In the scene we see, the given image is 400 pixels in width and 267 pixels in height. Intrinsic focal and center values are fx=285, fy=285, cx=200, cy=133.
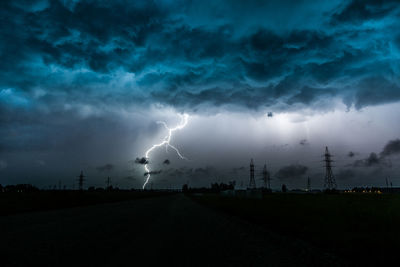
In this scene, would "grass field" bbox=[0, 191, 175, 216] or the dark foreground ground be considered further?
"grass field" bbox=[0, 191, 175, 216]

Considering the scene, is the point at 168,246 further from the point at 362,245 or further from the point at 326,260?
the point at 362,245

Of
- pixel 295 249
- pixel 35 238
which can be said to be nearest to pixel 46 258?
pixel 35 238

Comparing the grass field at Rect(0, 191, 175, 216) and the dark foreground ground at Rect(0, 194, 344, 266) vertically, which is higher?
the dark foreground ground at Rect(0, 194, 344, 266)

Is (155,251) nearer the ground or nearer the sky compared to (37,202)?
nearer the sky

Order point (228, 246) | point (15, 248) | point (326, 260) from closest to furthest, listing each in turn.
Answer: point (326, 260), point (15, 248), point (228, 246)

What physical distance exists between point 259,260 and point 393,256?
425 centimetres

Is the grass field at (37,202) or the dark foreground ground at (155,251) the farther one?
the grass field at (37,202)

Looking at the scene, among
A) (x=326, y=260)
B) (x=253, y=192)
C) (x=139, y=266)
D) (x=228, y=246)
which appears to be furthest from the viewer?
(x=253, y=192)

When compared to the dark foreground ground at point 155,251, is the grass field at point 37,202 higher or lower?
lower

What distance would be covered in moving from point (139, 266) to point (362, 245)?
822cm

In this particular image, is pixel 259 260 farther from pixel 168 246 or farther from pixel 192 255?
pixel 168 246

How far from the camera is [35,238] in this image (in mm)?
11891

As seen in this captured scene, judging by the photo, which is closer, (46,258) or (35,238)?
(46,258)

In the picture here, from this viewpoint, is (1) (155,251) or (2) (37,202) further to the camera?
(2) (37,202)
